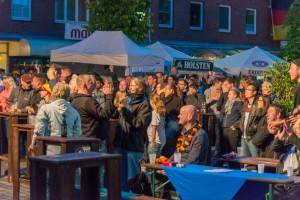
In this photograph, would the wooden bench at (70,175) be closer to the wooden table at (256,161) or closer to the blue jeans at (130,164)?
the wooden table at (256,161)

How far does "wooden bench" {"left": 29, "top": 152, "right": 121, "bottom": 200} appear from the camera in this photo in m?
6.06

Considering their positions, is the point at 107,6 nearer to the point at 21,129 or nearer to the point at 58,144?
the point at 21,129

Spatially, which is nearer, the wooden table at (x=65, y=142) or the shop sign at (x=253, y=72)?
the wooden table at (x=65, y=142)

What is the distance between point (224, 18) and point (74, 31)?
38.8 ft

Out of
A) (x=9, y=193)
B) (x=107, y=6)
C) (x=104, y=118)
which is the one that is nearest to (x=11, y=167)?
(x=9, y=193)

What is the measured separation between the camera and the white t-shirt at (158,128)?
12.3 metres

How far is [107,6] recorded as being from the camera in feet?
87.1

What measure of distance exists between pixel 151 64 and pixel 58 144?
10265 mm

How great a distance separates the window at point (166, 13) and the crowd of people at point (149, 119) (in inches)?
876

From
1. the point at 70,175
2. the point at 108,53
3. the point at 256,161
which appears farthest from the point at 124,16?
the point at 70,175

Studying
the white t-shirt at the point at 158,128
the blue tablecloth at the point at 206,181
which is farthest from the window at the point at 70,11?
the blue tablecloth at the point at 206,181

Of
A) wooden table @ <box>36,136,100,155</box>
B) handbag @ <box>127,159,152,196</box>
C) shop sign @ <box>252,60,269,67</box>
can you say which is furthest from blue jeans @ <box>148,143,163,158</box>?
shop sign @ <box>252,60,269,67</box>

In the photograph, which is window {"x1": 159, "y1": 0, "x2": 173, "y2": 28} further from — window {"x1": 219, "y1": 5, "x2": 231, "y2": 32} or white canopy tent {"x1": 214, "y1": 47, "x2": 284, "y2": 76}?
white canopy tent {"x1": 214, "y1": 47, "x2": 284, "y2": 76}

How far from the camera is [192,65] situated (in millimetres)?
21922
